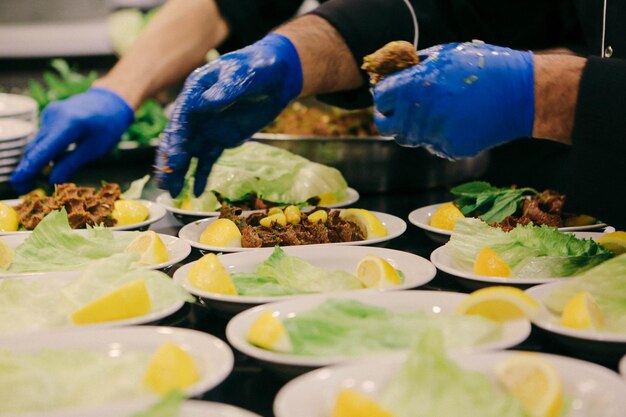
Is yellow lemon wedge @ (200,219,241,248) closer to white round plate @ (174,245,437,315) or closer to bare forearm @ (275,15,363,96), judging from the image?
white round plate @ (174,245,437,315)

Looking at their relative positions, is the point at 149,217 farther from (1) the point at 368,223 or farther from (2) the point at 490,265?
(2) the point at 490,265

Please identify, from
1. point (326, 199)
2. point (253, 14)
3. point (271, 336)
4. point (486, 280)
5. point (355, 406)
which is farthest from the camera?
point (253, 14)

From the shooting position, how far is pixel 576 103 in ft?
5.97

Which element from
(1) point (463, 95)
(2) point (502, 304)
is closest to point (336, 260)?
(1) point (463, 95)

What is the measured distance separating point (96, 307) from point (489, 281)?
2.72 feet

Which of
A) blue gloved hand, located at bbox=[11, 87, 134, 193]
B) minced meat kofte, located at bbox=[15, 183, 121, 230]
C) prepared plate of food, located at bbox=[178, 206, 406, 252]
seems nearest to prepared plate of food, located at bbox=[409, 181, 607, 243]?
prepared plate of food, located at bbox=[178, 206, 406, 252]

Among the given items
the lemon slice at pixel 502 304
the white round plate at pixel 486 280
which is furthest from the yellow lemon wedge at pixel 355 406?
the white round plate at pixel 486 280

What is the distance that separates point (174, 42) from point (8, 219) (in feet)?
5.05

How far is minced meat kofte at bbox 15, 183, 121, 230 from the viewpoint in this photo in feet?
7.79

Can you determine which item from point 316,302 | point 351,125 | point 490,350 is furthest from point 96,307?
point 351,125

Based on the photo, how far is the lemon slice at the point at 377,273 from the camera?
5.60 feet

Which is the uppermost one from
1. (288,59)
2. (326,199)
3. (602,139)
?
(288,59)

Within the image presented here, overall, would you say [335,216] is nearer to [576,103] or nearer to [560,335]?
[576,103]

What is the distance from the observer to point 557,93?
1935mm
